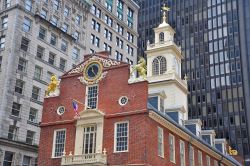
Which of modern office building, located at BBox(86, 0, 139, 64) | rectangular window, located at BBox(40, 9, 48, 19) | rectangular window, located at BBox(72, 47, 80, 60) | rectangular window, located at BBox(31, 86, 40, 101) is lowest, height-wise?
rectangular window, located at BBox(31, 86, 40, 101)

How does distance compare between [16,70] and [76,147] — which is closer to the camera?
[76,147]

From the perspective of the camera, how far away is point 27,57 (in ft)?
209

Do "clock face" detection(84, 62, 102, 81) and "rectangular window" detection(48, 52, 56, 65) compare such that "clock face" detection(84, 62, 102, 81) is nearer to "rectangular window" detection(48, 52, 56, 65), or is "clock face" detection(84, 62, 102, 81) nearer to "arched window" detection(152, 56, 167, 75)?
"arched window" detection(152, 56, 167, 75)

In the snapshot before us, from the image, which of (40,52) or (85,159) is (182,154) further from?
(40,52)

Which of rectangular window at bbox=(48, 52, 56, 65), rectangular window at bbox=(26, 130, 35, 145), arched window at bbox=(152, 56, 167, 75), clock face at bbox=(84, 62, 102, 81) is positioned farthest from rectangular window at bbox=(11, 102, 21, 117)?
clock face at bbox=(84, 62, 102, 81)

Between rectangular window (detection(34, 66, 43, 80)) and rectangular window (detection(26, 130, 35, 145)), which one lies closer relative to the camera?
rectangular window (detection(26, 130, 35, 145))

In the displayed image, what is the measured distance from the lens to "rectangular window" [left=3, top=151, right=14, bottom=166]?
5644 cm

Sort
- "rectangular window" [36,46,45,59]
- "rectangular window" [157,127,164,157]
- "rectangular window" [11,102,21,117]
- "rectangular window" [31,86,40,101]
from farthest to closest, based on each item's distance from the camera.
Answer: "rectangular window" [36,46,45,59] → "rectangular window" [31,86,40,101] → "rectangular window" [11,102,21,117] → "rectangular window" [157,127,164,157]

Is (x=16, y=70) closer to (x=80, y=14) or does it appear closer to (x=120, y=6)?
(x=80, y=14)

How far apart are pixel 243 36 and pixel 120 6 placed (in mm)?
43566

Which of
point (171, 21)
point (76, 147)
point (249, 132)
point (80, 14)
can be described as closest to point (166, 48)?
point (76, 147)

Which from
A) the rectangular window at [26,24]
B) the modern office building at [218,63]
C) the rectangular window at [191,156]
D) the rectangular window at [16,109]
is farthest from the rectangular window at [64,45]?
the modern office building at [218,63]

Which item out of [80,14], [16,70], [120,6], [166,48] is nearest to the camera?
[166,48]

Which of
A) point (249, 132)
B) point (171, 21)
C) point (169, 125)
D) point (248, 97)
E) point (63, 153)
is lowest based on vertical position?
point (63, 153)
